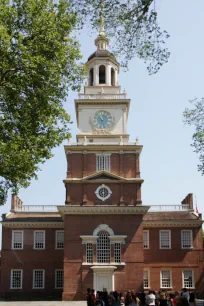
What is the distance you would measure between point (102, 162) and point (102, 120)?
4.30 metres

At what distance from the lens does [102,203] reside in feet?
141

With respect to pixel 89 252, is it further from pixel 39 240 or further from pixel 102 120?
pixel 102 120

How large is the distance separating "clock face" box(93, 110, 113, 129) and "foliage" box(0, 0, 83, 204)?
72.7 feet

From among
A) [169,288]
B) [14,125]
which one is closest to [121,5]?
[14,125]

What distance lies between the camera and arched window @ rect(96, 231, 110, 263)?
1646 inches

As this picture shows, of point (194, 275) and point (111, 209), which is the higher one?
point (111, 209)

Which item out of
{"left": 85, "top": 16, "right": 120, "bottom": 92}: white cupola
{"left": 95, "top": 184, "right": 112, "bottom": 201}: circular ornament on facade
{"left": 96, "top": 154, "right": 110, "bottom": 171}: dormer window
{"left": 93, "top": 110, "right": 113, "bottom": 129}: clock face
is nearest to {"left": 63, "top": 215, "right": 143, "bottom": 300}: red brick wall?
{"left": 95, "top": 184, "right": 112, "bottom": 201}: circular ornament on facade

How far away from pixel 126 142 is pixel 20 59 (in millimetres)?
25653

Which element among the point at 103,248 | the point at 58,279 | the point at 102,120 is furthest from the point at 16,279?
the point at 102,120

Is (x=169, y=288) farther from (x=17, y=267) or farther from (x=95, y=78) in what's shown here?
(x=95, y=78)

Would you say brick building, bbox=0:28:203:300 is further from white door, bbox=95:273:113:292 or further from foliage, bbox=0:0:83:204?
foliage, bbox=0:0:83:204

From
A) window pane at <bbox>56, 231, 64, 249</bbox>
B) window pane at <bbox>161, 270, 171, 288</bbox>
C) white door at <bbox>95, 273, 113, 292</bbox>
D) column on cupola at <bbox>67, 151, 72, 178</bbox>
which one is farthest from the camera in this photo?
window pane at <bbox>56, 231, 64, 249</bbox>

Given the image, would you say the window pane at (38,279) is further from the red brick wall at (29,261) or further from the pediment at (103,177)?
the pediment at (103,177)

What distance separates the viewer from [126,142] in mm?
45375
